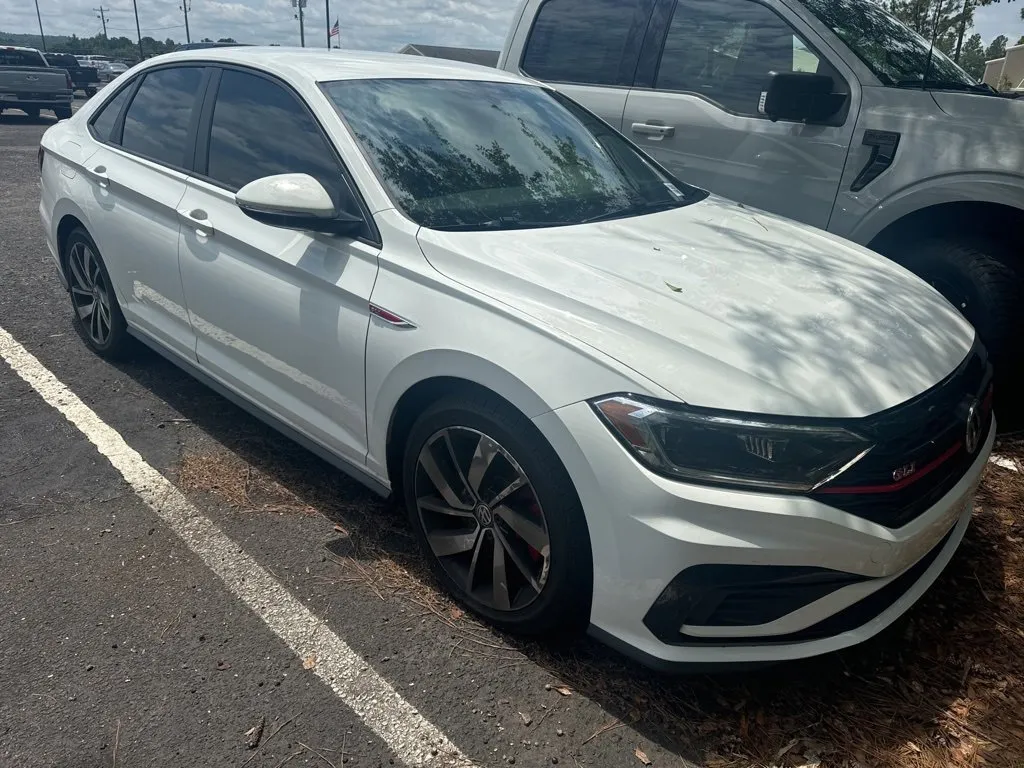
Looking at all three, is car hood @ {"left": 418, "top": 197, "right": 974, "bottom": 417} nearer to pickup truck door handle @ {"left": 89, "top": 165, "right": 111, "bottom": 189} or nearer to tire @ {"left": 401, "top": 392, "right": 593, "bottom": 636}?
tire @ {"left": 401, "top": 392, "right": 593, "bottom": 636}

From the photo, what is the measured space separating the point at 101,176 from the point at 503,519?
301 cm

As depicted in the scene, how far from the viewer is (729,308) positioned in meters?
2.40

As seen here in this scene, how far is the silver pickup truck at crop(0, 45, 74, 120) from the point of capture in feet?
65.9

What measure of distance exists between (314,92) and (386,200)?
26.0 inches

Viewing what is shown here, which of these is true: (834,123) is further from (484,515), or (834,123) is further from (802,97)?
(484,515)

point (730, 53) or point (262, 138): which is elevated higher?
point (730, 53)

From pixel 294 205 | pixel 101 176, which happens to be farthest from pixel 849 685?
pixel 101 176

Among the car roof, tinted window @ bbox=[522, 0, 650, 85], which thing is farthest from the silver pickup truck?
the car roof

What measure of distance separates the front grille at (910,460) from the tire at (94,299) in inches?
147

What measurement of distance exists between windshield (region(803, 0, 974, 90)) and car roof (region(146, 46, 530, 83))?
1859 mm

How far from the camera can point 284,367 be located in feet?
10.2

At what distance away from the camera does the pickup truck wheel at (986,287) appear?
147 inches

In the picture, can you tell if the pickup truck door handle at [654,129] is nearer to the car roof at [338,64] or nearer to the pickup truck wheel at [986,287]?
the car roof at [338,64]

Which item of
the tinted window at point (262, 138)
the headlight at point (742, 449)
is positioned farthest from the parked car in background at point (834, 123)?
the tinted window at point (262, 138)
